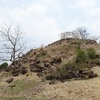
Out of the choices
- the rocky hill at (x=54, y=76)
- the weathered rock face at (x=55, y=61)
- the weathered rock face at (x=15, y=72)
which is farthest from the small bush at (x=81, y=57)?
the weathered rock face at (x=15, y=72)

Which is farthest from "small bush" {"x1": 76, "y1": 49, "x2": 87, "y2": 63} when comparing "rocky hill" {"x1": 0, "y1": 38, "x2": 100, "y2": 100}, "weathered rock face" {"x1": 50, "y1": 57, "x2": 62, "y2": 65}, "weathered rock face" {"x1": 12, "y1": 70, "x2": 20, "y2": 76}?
"weathered rock face" {"x1": 12, "y1": 70, "x2": 20, "y2": 76}

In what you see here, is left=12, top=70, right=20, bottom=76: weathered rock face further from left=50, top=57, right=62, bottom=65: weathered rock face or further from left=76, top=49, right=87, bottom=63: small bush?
left=76, top=49, right=87, bottom=63: small bush

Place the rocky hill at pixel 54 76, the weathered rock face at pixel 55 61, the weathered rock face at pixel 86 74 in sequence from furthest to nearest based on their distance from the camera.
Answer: the weathered rock face at pixel 55 61
the weathered rock face at pixel 86 74
the rocky hill at pixel 54 76

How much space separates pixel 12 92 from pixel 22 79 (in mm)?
2774

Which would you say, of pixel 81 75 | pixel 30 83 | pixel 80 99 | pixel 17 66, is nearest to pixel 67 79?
pixel 81 75

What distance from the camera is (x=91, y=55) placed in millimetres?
23391

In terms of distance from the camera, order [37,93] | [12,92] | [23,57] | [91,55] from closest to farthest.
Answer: [37,93], [12,92], [91,55], [23,57]

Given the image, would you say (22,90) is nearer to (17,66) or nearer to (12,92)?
(12,92)

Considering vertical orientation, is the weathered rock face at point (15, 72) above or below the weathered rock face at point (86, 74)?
above

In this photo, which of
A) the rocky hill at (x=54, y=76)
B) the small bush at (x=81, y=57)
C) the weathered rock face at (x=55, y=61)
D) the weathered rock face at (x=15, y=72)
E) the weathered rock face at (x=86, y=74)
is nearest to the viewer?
the rocky hill at (x=54, y=76)

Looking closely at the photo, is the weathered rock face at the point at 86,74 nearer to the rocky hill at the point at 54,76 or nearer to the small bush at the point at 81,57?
the rocky hill at the point at 54,76

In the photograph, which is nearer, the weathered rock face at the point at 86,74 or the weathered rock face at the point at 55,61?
the weathered rock face at the point at 86,74

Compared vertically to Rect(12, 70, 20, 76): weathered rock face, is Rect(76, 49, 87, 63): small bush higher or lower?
higher

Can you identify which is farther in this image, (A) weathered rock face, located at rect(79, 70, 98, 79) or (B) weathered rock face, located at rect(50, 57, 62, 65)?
(B) weathered rock face, located at rect(50, 57, 62, 65)
